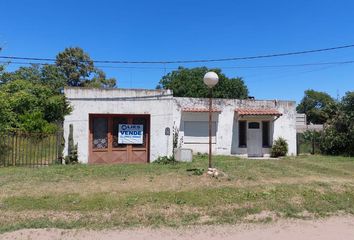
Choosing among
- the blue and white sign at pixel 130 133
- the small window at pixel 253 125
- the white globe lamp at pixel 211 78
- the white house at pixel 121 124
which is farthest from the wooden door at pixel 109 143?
the small window at pixel 253 125

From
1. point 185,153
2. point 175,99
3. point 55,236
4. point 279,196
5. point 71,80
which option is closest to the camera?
point 55,236

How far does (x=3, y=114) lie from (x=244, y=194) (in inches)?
475

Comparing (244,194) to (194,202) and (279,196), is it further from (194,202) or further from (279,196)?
(194,202)

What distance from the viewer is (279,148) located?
822 inches

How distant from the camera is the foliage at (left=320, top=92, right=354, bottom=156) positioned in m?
20.6

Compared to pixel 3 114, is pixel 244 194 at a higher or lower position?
lower

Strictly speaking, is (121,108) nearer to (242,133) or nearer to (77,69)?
(242,133)

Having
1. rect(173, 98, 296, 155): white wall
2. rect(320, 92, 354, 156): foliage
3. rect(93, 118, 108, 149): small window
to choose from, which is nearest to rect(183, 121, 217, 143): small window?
rect(173, 98, 296, 155): white wall

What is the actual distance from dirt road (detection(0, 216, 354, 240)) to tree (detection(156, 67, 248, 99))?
35.9 metres

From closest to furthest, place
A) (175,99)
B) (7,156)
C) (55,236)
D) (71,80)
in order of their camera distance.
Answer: (55,236) < (7,156) < (175,99) < (71,80)

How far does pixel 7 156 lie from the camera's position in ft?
48.0

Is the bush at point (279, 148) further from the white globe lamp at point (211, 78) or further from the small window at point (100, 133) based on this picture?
the white globe lamp at point (211, 78)

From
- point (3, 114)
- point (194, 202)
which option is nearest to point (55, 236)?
point (194, 202)

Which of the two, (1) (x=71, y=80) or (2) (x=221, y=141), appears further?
(1) (x=71, y=80)
